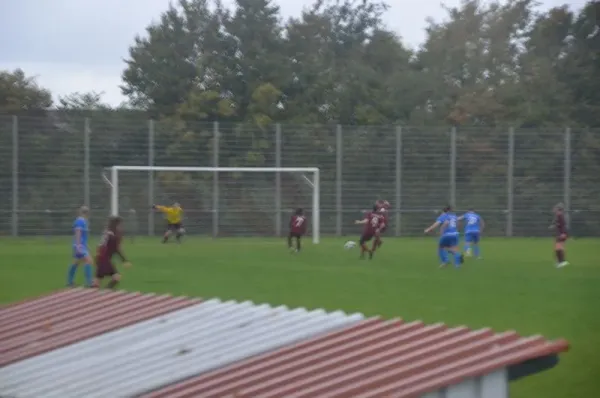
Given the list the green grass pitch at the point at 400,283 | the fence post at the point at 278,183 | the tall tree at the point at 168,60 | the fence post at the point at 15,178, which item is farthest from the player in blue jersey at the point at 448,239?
the tall tree at the point at 168,60

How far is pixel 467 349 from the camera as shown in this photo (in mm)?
6586

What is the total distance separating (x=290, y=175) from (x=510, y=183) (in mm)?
8145

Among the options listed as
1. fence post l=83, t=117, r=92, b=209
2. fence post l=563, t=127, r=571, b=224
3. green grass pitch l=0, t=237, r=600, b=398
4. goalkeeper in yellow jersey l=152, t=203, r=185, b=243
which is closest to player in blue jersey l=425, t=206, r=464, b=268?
green grass pitch l=0, t=237, r=600, b=398

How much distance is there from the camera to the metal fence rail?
126 feet

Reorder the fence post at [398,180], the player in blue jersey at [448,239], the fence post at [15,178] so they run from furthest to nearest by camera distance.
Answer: the fence post at [398,180], the fence post at [15,178], the player in blue jersey at [448,239]

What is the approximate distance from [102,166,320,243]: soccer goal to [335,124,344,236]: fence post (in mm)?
993

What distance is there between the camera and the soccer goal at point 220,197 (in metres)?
38.8

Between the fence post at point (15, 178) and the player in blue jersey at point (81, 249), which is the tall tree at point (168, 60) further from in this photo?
the player in blue jersey at point (81, 249)

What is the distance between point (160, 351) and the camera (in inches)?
316

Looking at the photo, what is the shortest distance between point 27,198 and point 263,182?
834cm

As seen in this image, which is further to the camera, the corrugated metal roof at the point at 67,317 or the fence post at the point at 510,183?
→ the fence post at the point at 510,183

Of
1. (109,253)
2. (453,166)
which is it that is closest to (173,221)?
(453,166)

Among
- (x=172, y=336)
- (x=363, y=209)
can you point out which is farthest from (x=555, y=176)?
(x=172, y=336)

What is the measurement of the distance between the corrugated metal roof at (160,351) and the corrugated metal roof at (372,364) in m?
0.25
